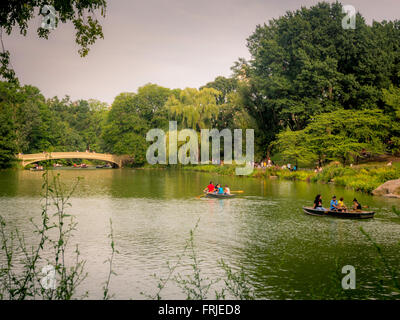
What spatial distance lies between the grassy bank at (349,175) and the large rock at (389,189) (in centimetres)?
105

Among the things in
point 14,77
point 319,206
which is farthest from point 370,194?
point 14,77

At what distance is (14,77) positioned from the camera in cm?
1069

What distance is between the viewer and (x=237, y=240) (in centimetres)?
1512

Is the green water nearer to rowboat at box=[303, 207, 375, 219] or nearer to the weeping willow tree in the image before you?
rowboat at box=[303, 207, 375, 219]

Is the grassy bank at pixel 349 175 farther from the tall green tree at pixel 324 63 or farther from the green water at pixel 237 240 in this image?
the tall green tree at pixel 324 63

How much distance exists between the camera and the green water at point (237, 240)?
32.7 ft

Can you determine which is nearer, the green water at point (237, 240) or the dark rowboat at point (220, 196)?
the green water at point (237, 240)

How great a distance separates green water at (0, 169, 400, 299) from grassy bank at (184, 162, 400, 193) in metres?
4.38

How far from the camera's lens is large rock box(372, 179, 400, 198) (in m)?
27.6

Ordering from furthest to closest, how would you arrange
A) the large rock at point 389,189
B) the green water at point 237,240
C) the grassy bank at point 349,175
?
the grassy bank at point 349,175, the large rock at point 389,189, the green water at point 237,240

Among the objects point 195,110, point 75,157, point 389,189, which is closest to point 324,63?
point 389,189

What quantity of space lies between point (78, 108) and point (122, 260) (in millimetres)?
108310

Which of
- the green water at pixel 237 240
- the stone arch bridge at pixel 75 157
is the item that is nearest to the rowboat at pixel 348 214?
the green water at pixel 237 240

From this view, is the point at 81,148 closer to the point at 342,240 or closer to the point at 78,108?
the point at 78,108
